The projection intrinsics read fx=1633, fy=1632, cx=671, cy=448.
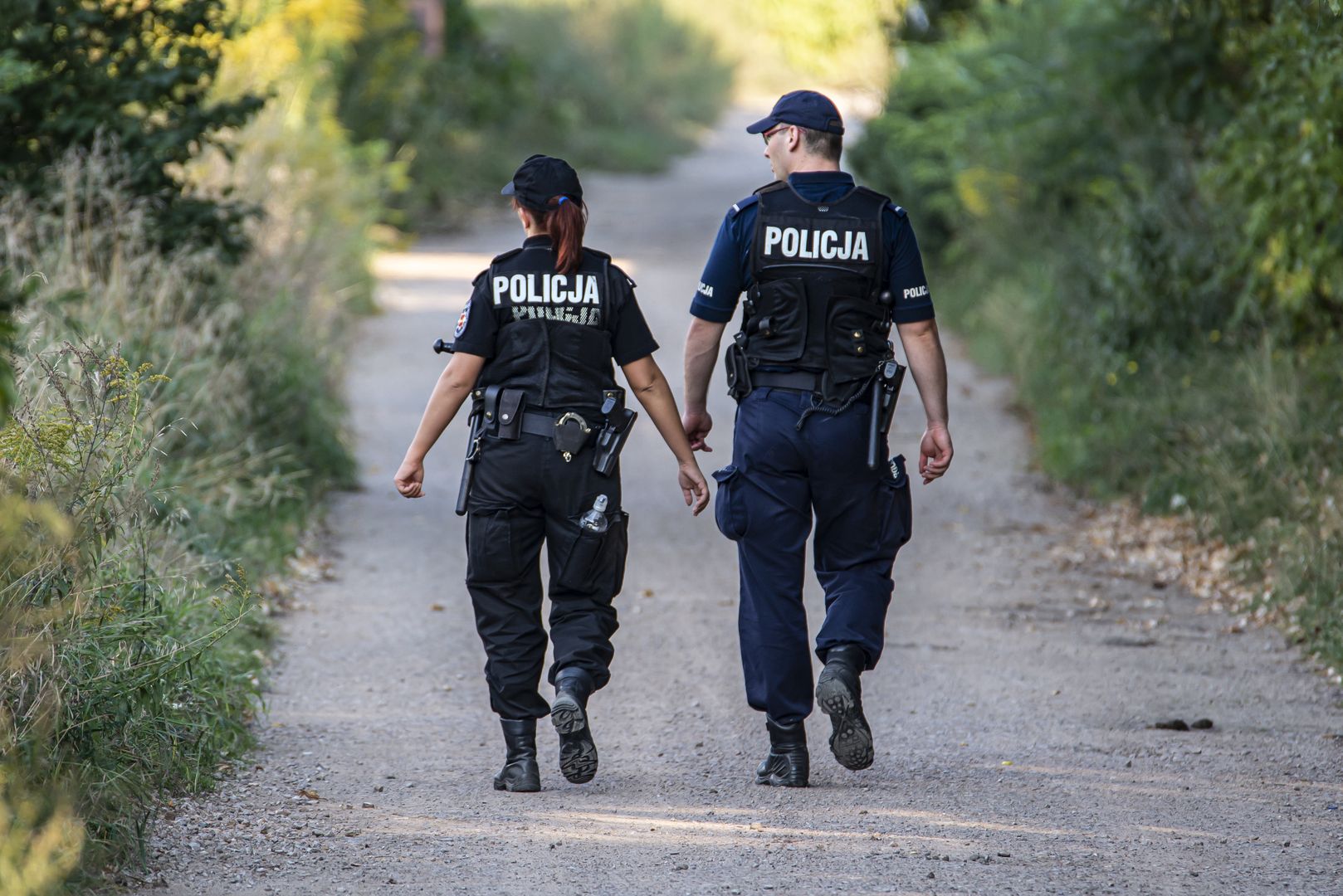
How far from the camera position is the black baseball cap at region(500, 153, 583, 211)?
495 cm

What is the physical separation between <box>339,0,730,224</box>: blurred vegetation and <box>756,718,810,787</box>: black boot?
744 inches

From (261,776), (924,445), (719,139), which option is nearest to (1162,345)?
(924,445)

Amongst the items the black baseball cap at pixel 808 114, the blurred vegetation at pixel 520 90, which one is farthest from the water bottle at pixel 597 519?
the blurred vegetation at pixel 520 90

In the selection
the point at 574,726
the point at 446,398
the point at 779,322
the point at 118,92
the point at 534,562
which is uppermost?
the point at 118,92

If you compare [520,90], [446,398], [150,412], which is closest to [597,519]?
[446,398]

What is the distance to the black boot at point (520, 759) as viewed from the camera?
5070mm

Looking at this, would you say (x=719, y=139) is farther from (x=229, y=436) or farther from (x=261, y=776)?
(x=261, y=776)

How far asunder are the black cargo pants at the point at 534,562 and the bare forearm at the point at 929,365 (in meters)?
1.04

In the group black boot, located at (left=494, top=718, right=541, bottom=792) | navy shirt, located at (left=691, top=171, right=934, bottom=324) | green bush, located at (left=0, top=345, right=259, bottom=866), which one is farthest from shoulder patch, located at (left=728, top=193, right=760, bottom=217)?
green bush, located at (left=0, top=345, right=259, bottom=866)

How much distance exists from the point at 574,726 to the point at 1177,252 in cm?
694

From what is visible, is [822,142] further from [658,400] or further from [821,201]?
[658,400]

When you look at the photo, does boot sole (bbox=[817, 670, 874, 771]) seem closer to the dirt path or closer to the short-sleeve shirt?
the dirt path

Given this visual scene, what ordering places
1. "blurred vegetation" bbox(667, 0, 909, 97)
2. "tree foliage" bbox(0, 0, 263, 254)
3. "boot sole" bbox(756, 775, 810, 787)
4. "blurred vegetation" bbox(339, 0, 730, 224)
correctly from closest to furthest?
1. "boot sole" bbox(756, 775, 810, 787)
2. "tree foliage" bbox(0, 0, 263, 254)
3. "blurred vegetation" bbox(667, 0, 909, 97)
4. "blurred vegetation" bbox(339, 0, 730, 224)

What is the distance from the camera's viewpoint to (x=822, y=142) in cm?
516
